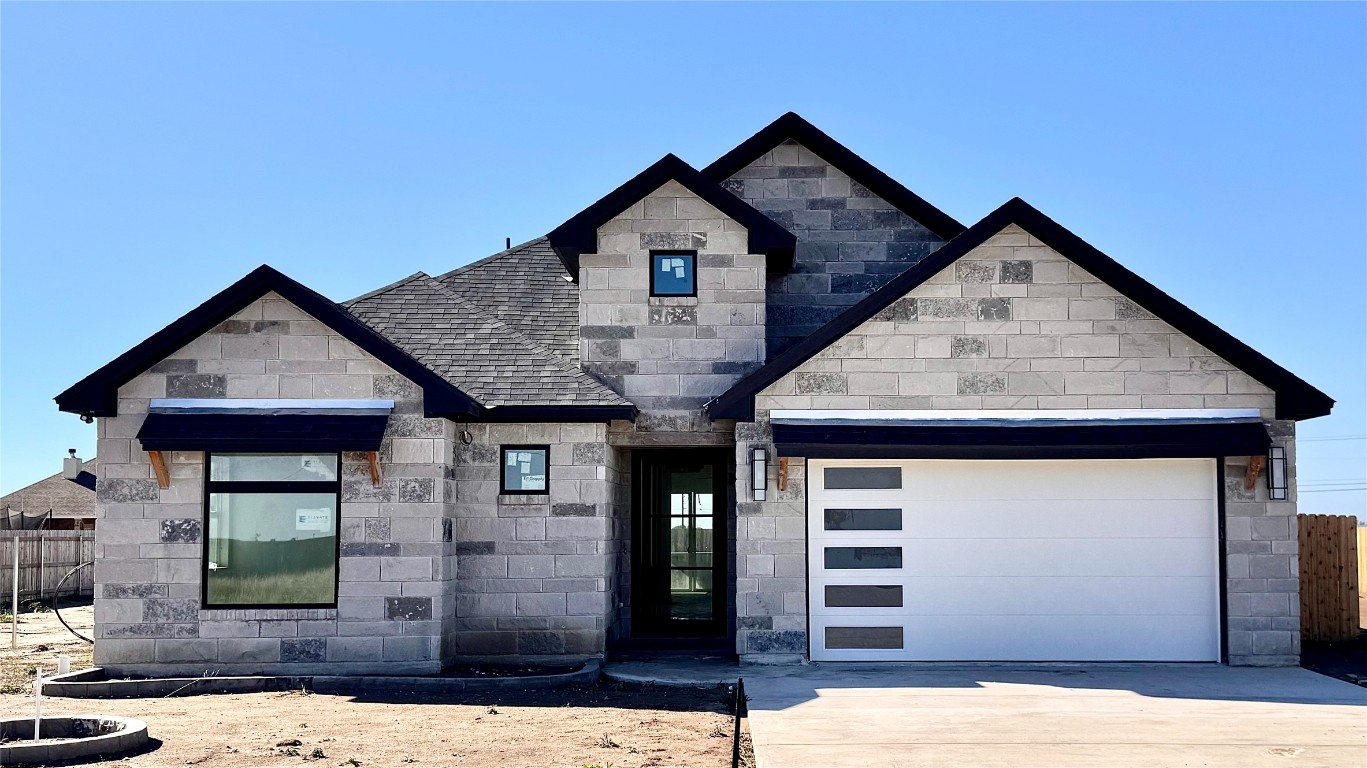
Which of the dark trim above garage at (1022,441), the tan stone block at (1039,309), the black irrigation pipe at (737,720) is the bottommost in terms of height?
the black irrigation pipe at (737,720)

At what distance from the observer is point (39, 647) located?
15719 millimetres

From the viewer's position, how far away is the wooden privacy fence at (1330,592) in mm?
15375

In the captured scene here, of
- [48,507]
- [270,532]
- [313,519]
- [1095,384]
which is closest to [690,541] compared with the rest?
[313,519]

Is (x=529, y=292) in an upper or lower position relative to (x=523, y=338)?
upper

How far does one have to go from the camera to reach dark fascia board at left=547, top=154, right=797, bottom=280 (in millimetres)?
13859

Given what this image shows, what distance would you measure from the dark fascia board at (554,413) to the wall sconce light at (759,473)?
4.99ft

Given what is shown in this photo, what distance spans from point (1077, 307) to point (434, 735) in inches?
305

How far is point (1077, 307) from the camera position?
1285 cm

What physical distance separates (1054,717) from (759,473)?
13.5 ft

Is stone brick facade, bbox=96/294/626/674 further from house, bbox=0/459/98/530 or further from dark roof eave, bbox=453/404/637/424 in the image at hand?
house, bbox=0/459/98/530

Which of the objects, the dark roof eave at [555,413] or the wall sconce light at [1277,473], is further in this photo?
the dark roof eave at [555,413]

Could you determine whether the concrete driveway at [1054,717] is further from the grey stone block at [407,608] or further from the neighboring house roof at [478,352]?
the neighboring house roof at [478,352]

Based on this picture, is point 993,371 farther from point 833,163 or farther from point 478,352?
point 478,352

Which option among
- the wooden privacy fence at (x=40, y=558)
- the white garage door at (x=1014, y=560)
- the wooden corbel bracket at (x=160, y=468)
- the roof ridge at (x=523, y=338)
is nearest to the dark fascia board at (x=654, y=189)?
the roof ridge at (x=523, y=338)
